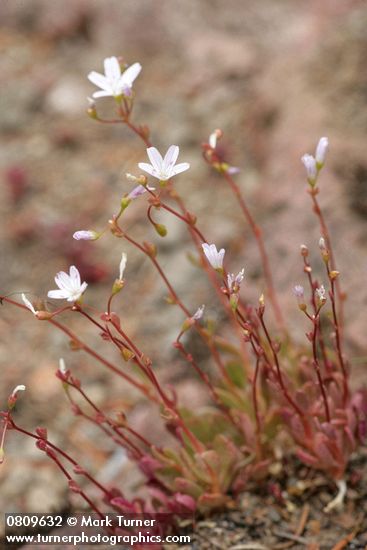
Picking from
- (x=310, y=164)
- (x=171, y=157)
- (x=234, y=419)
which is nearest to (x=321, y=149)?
(x=310, y=164)


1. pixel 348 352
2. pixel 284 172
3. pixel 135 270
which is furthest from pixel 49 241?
pixel 348 352

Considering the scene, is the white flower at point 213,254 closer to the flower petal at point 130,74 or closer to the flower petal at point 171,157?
the flower petal at point 171,157

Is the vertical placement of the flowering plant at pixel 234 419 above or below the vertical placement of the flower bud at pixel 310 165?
below

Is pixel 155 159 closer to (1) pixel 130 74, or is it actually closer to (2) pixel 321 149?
(1) pixel 130 74

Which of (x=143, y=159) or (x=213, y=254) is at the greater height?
(x=143, y=159)

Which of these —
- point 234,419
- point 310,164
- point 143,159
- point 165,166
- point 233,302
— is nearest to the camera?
point 233,302

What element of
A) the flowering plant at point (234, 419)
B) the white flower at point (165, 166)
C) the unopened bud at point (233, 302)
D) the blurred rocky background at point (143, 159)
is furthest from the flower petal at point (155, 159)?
the blurred rocky background at point (143, 159)

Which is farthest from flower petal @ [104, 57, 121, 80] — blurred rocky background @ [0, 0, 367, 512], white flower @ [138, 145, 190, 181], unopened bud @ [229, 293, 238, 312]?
blurred rocky background @ [0, 0, 367, 512]

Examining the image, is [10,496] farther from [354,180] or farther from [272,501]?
[354,180]
